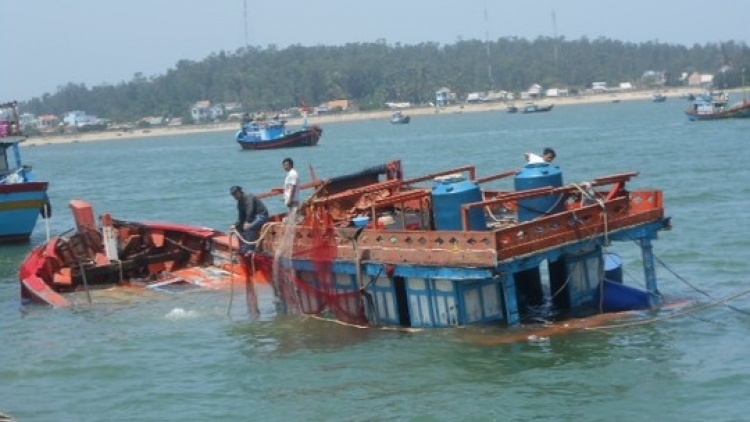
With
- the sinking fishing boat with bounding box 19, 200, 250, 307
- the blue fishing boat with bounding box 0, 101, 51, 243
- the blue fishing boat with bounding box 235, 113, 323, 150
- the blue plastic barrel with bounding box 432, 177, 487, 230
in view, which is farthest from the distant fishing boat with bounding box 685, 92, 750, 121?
the blue plastic barrel with bounding box 432, 177, 487, 230

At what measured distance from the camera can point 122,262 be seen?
22.2m

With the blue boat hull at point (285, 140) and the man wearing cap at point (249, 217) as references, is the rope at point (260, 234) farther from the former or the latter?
the blue boat hull at point (285, 140)

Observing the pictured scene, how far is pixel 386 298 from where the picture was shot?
1576 cm

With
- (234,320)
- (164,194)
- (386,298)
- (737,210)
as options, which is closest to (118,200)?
(164,194)

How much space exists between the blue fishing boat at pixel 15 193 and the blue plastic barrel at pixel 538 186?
19.4 metres

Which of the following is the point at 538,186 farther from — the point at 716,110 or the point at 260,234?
the point at 716,110

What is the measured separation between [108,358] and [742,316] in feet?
28.4

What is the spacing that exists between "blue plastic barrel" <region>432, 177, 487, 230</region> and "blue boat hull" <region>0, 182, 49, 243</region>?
758 inches

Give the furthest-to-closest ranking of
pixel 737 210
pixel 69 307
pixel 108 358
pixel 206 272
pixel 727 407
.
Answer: pixel 737 210 → pixel 206 272 → pixel 69 307 → pixel 108 358 → pixel 727 407

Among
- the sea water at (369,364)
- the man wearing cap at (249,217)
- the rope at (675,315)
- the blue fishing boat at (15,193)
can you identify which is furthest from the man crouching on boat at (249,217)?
the blue fishing boat at (15,193)

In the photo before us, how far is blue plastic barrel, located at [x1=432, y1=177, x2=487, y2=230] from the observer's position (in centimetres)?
1523

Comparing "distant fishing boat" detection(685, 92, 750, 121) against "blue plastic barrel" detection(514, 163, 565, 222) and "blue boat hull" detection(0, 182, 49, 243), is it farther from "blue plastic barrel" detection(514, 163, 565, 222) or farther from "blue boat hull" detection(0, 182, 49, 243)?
"blue plastic barrel" detection(514, 163, 565, 222)

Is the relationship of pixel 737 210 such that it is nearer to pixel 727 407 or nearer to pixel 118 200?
pixel 727 407

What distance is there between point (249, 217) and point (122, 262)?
15.7ft
